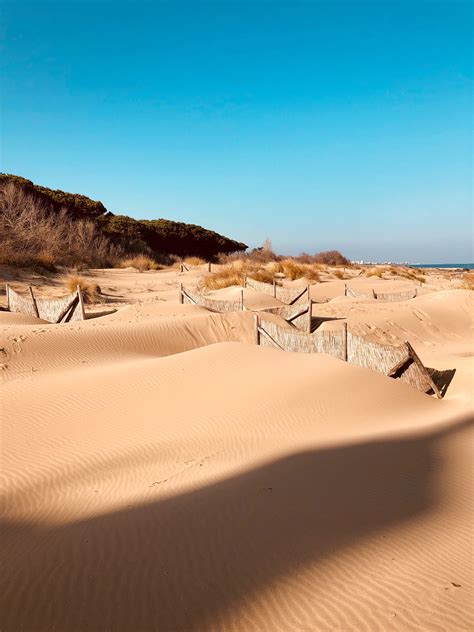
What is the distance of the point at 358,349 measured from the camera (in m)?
9.13

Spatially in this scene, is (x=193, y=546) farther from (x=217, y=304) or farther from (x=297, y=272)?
(x=297, y=272)

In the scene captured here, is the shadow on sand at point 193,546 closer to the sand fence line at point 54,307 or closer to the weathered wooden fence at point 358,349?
the weathered wooden fence at point 358,349

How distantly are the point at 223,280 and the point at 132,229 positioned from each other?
2063 cm

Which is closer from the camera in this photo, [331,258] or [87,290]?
[87,290]

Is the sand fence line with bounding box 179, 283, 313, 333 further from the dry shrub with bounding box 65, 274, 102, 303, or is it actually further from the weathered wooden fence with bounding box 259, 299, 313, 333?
the dry shrub with bounding box 65, 274, 102, 303

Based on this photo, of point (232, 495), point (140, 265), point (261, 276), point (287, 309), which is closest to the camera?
point (232, 495)

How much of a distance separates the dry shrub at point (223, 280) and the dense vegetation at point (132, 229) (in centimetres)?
1282

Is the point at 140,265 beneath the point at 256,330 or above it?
above

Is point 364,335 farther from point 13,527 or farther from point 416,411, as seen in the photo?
point 13,527

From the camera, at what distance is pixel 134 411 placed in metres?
7.02

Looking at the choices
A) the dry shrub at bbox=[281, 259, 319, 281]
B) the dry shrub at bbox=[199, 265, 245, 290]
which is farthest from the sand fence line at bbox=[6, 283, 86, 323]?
the dry shrub at bbox=[281, 259, 319, 281]

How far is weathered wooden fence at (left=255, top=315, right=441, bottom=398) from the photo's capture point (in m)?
8.22

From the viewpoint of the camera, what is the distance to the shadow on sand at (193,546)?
7.96 ft

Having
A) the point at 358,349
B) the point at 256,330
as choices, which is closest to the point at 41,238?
the point at 256,330
